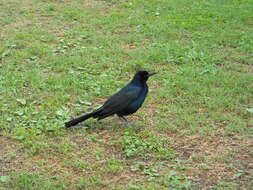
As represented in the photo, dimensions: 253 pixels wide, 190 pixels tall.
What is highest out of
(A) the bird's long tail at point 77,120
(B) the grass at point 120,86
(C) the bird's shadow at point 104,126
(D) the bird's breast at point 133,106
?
(D) the bird's breast at point 133,106

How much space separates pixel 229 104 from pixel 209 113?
412mm

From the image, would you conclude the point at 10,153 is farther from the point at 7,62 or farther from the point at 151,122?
the point at 7,62

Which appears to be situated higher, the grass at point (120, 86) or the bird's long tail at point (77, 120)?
the bird's long tail at point (77, 120)

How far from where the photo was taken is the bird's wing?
646 cm

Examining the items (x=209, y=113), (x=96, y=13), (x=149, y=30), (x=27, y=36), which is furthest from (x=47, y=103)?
(x=96, y=13)

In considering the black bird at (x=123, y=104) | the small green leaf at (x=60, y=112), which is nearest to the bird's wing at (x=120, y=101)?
the black bird at (x=123, y=104)

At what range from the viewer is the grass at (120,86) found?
18.3ft

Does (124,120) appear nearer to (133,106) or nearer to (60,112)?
(133,106)

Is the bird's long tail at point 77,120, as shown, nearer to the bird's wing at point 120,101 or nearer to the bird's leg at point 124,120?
the bird's wing at point 120,101

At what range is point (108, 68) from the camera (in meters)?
8.57

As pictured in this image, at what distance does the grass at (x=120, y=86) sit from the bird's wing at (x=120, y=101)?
10.0 inches

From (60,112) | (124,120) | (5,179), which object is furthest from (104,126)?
(5,179)

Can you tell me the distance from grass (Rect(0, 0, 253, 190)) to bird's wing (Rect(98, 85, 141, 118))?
0.83 feet

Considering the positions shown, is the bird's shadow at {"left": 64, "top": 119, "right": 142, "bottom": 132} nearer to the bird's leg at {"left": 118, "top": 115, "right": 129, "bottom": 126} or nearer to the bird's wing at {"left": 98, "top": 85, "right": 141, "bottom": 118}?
the bird's leg at {"left": 118, "top": 115, "right": 129, "bottom": 126}
